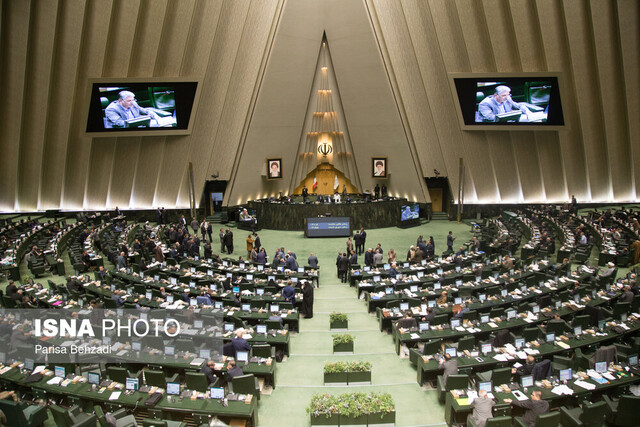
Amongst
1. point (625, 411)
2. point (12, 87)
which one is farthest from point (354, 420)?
point (12, 87)

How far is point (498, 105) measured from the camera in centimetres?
2744

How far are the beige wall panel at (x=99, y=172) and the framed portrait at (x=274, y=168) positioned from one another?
1044 centimetres

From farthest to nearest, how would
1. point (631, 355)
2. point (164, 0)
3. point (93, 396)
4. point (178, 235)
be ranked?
point (164, 0) < point (178, 235) < point (631, 355) < point (93, 396)

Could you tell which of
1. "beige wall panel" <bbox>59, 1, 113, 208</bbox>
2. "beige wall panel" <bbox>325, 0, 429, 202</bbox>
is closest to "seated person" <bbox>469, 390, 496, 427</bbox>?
"beige wall panel" <bbox>325, 0, 429, 202</bbox>

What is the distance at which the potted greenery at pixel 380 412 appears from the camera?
305 inches

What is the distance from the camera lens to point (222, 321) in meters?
11.7

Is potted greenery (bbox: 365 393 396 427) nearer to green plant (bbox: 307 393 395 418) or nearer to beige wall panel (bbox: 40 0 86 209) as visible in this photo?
green plant (bbox: 307 393 395 418)

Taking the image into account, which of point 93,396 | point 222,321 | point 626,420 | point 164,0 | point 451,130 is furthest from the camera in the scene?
point 451,130

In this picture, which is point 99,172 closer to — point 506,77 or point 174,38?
→ point 174,38

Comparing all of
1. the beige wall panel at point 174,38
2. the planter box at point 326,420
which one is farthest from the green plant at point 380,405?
the beige wall panel at point 174,38

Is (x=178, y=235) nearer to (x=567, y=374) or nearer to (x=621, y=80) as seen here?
(x=567, y=374)

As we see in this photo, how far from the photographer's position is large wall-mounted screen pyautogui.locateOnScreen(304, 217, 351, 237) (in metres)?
25.1

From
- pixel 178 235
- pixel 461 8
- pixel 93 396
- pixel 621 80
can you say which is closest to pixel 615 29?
pixel 621 80

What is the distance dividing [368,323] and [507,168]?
21911mm
